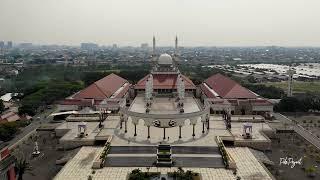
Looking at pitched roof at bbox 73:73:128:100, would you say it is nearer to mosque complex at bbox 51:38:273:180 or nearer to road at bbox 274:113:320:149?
mosque complex at bbox 51:38:273:180

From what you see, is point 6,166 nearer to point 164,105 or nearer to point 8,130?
point 8,130

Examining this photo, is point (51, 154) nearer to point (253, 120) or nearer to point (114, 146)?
point (114, 146)

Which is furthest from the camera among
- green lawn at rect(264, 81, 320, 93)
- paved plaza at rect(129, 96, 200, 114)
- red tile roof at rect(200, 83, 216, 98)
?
green lawn at rect(264, 81, 320, 93)

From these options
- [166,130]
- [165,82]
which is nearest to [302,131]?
[166,130]

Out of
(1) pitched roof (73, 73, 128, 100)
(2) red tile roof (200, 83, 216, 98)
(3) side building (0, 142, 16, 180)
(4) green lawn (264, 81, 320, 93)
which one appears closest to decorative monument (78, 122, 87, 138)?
(1) pitched roof (73, 73, 128, 100)

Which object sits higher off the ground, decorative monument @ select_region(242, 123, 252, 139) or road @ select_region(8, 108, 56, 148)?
decorative monument @ select_region(242, 123, 252, 139)

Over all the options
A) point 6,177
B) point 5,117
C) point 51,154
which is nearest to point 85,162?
point 51,154
